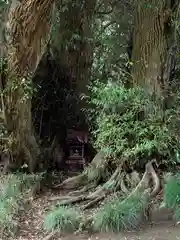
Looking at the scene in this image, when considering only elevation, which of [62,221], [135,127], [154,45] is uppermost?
[154,45]

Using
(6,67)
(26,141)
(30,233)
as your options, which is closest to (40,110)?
(26,141)

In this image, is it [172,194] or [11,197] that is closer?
[172,194]

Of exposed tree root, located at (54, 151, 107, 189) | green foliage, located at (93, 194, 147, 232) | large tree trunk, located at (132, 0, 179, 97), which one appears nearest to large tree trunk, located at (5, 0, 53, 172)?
exposed tree root, located at (54, 151, 107, 189)

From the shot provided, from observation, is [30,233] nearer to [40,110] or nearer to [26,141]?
[26,141]

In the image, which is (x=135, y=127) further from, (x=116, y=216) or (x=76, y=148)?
(x=76, y=148)

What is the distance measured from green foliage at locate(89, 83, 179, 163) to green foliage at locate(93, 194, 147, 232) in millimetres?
1124

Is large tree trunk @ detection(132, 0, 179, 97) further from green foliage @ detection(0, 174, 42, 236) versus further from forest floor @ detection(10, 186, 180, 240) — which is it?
green foliage @ detection(0, 174, 42, 236)

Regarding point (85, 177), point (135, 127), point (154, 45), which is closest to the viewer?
point (135, 127)

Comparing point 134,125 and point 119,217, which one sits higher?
point 134,125

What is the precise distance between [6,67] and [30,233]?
2.85 metres

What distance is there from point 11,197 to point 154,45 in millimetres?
3539

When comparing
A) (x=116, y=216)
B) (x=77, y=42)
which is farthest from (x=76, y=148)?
(x=116, y=216)

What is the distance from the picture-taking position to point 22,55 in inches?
261

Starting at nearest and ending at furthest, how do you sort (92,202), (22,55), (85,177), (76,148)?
(92,202) → (22,55) → (85,177) → (76,148)
